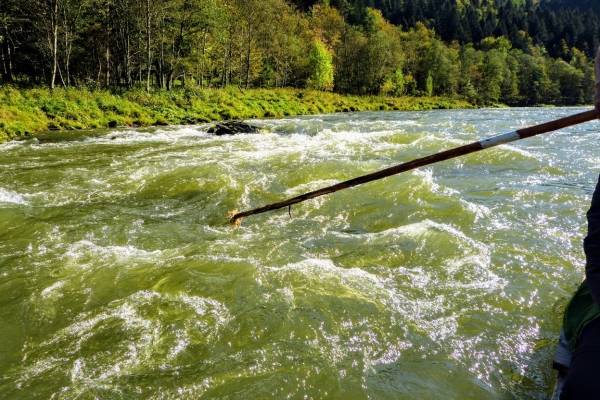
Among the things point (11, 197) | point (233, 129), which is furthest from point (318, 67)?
point (11, 197)

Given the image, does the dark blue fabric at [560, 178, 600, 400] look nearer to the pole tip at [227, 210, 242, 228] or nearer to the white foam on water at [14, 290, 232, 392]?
the white foam on water at [14, 290, 232, 392]

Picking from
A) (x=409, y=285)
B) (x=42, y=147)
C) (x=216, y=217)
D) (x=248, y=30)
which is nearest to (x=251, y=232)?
(x=216, y=217)

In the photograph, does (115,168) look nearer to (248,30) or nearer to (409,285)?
(409,285)

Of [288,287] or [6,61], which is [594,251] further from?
[6,61]

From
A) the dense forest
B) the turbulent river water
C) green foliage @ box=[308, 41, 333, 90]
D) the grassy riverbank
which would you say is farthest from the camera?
green foliage @ box=[308, 41, 333, 90]

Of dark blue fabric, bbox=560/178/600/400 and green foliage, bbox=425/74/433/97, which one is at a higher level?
green foliage, bbox=425/74/433/97

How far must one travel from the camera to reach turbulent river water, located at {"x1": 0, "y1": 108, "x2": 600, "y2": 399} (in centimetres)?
310

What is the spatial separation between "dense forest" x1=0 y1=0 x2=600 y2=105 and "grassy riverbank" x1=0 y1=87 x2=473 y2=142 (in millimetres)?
2618

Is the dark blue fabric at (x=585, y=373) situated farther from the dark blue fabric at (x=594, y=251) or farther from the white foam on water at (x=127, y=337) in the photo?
the white foam on water at (x=127, y=337)

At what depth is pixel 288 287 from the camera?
177 inches

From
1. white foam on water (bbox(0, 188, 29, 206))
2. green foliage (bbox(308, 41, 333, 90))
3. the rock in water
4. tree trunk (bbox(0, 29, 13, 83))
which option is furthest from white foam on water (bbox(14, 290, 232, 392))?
green foliage (bbox(308, 41, 333, 90))

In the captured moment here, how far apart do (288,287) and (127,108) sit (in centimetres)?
2528

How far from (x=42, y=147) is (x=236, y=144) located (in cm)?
752

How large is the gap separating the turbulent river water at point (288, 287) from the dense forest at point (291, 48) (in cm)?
2223
